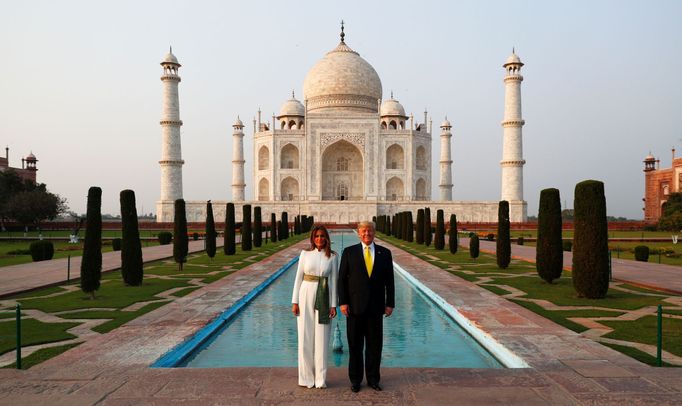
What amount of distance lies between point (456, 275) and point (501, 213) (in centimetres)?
244

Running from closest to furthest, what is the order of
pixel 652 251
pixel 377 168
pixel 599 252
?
1. pixel 599 252
2. pixel 652 251
3. pixel 377 168

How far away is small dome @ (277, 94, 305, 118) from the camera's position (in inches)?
1789

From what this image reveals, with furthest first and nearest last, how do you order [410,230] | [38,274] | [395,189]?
[395,189] < [410,230] < [38,274]

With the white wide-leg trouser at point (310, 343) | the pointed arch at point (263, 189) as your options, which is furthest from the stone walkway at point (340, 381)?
the pointed arch at point (263, 189)

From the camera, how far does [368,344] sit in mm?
3682

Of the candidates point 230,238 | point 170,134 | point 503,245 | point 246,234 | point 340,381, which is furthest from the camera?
point 170,134

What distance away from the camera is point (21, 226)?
32.4 metres

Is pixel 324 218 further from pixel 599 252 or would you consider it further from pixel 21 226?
pixel 599 252

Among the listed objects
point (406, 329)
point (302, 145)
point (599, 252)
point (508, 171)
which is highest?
point (302, 145)

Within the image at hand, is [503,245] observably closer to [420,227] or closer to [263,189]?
[420,227]

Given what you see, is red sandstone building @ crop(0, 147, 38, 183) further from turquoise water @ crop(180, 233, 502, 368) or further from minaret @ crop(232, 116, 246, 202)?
turquoise water @ crop(180, 233, 502, 368)

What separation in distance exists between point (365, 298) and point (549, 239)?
646cm

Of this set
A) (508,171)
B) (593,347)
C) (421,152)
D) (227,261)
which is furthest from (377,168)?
(593,347)

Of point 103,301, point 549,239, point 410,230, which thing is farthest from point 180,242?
point 410,230
